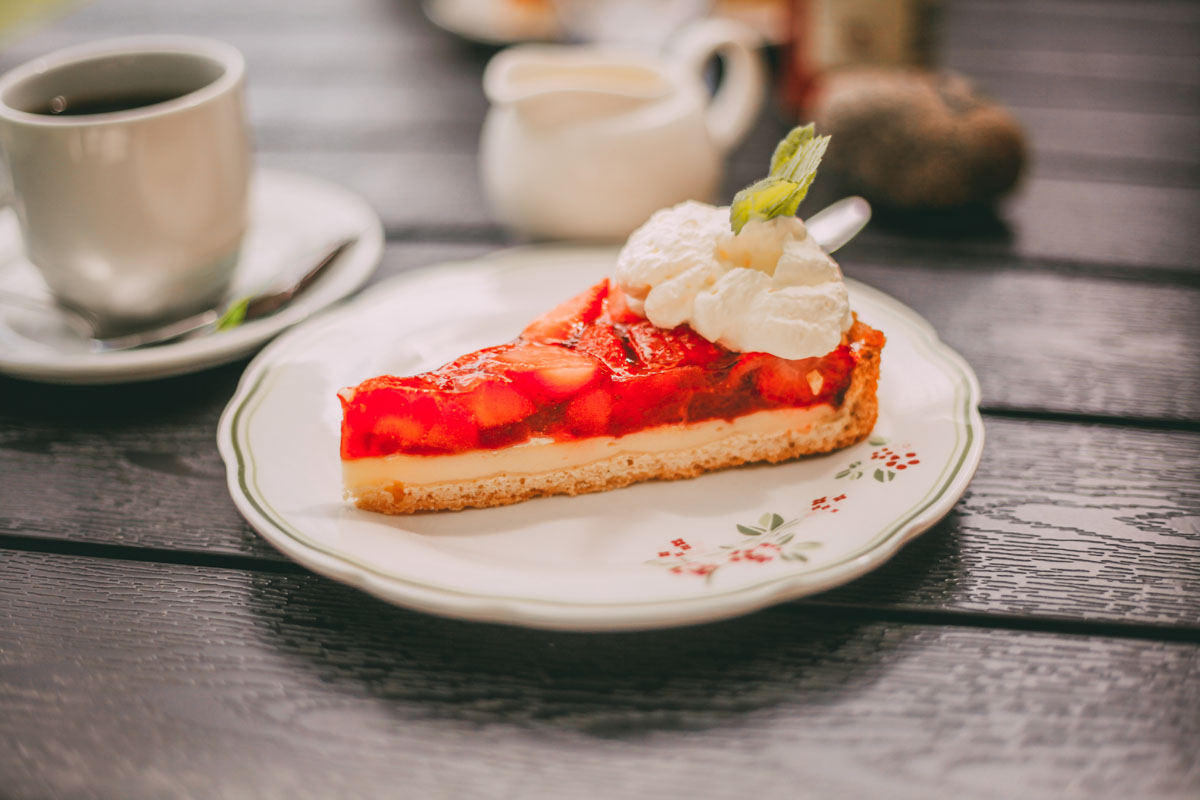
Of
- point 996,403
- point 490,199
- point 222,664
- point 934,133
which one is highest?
point 934,133

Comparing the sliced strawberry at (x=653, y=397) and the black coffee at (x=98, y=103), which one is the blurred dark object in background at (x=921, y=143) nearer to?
the sliced strawberry at (x=653, y=397)

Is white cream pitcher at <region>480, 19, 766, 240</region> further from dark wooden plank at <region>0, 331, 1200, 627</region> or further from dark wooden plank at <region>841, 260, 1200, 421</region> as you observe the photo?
dark wooden plank at <region>0, 331, 1200, 627</region>

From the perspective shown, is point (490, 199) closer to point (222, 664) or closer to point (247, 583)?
point (247, 583)

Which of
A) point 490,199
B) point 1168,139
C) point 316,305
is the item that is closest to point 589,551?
point 316,305

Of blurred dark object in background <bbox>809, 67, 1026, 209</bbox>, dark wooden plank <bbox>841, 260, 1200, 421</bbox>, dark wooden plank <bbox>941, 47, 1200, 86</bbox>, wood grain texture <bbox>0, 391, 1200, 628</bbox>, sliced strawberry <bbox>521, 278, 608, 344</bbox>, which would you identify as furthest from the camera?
dark wooden plank <bbox>941, 47, 1200, 86</bbox>

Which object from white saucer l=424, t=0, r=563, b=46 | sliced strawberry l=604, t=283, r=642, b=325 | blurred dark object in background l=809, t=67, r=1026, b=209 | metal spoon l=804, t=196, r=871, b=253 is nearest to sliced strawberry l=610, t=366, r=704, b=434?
sliced strawberry l=604, t=283, r=642, b=325

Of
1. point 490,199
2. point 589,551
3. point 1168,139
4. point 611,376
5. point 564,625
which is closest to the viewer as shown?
point 564,625

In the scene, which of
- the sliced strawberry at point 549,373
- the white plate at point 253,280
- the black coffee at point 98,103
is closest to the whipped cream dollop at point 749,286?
the sliced strawberry at point 549,373
